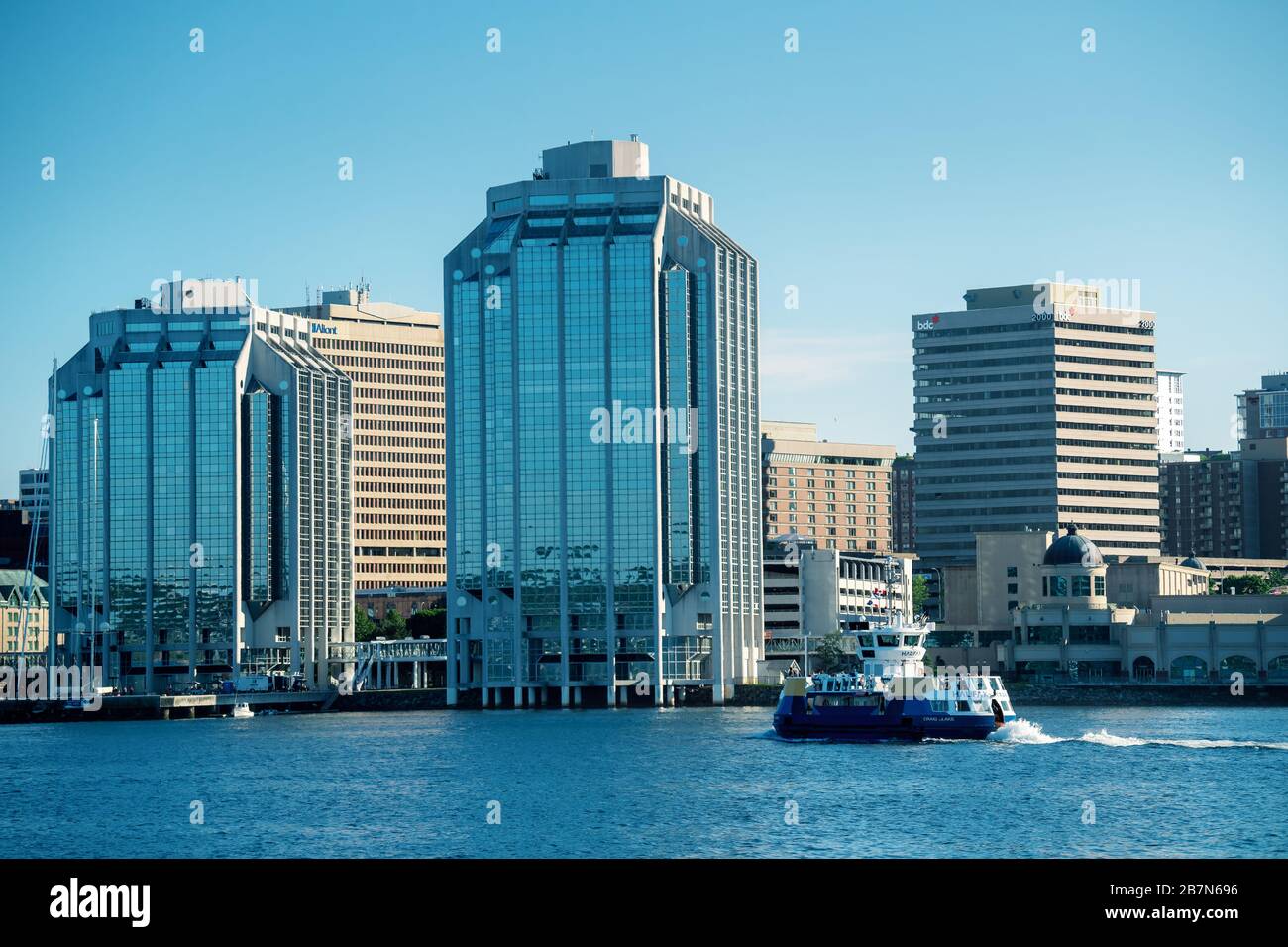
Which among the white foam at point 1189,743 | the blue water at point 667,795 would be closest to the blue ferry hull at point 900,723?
the blue water at point 667,795

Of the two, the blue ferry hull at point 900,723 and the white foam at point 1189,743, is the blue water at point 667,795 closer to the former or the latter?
the white foam at point 1189,743

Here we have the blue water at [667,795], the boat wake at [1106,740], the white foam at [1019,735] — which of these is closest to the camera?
the blue water at [667,795]

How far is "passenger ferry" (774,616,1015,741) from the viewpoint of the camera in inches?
5157

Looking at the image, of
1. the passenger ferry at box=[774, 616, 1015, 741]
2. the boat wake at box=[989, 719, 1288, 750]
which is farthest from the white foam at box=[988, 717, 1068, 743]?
the passenger ferry at box=[774, 616, 1015, 741]

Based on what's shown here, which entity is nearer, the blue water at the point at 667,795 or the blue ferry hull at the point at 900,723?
the blue water at the point at 667,795

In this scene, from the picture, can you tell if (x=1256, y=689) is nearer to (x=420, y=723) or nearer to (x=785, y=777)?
(x=420, y=723)

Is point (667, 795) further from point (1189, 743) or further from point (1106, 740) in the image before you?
point (1189, 743)

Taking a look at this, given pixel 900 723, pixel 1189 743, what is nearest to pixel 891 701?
pixel 900 723

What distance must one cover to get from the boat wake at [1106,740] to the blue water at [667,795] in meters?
0.32

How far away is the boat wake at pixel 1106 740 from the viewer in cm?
12432

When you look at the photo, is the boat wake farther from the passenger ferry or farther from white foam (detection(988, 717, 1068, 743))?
the passenger ferry

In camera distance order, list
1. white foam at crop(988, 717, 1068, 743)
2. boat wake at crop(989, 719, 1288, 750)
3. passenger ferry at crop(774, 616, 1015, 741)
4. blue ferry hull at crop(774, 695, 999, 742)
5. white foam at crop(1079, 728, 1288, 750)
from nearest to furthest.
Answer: white foam at crop(1079, 728, 1288, 750) < boat wake at crop(989, 719, 1288, 750) < blue ferry hull at crop(774, 695, 999, 742) < passenger ferry at crop(774, 616, 1015, 741) < white foam at crop(988, 717, 1068, 743)
